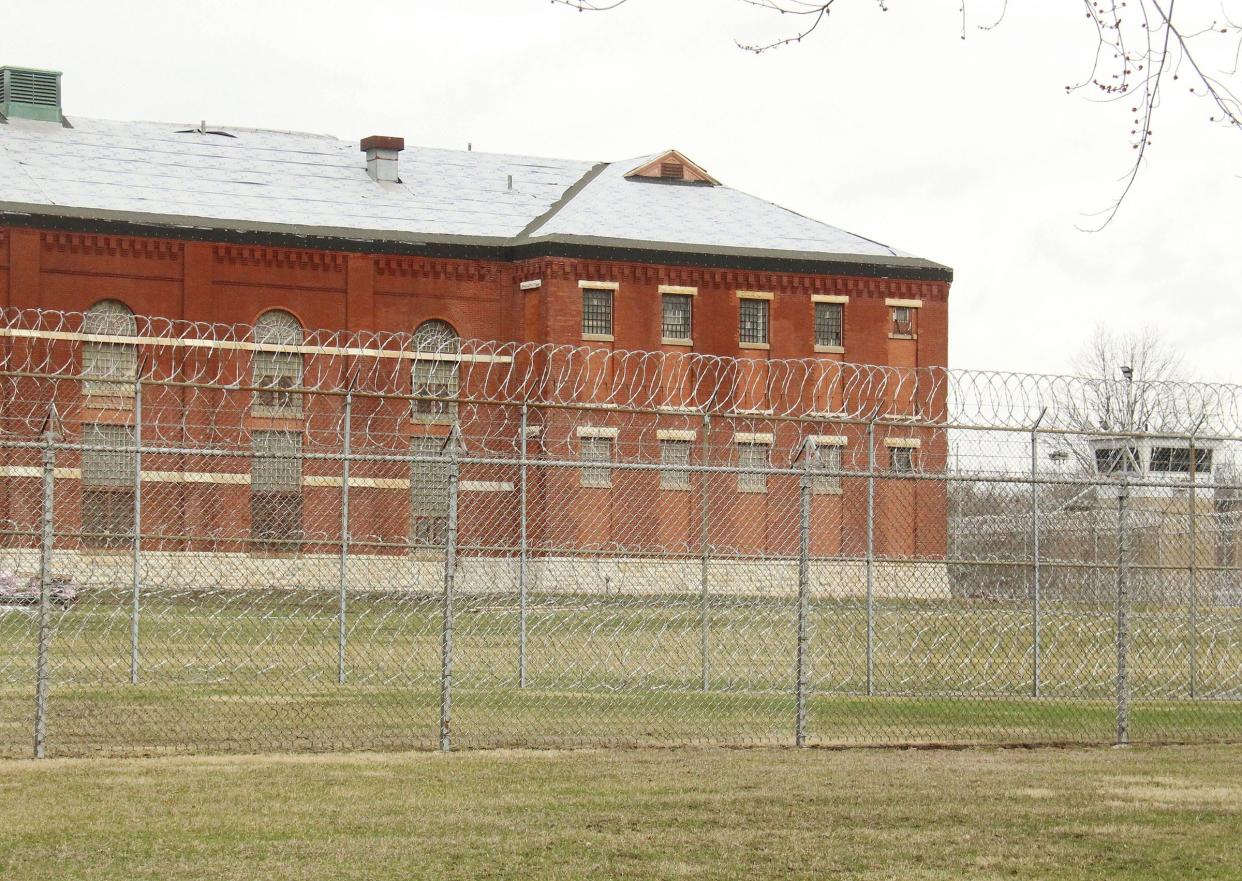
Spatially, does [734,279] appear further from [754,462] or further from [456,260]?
[456,260]

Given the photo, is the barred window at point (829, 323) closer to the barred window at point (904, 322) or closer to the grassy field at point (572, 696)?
the barred window at point (904, 322)

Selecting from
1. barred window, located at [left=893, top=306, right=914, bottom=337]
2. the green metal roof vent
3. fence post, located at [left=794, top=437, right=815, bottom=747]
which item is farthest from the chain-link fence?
the green metal roof vent

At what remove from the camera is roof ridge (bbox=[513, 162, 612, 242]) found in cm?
4556

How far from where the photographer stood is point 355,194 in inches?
1801

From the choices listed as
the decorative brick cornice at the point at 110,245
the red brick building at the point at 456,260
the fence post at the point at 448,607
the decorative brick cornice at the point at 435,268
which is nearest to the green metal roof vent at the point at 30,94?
the red brick building at the point at 456,260

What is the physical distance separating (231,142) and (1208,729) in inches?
1391

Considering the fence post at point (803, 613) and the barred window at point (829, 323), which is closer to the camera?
the fence post at point (803, 613)

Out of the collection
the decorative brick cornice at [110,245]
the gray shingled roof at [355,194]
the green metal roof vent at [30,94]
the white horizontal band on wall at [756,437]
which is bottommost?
the white horizontal band on wall at [756,437]

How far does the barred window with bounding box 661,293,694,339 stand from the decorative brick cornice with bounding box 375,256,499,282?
165 inches

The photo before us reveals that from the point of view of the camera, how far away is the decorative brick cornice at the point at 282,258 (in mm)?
42625

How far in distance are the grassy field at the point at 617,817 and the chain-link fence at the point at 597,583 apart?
1192mm

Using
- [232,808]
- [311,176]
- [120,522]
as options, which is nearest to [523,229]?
[311,176]

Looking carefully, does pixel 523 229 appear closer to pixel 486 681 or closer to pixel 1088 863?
pixel 486 681

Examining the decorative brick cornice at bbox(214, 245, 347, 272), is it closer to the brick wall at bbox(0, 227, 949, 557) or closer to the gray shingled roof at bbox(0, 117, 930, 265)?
the brick wall at bbox(0, 227, 949, 557)
